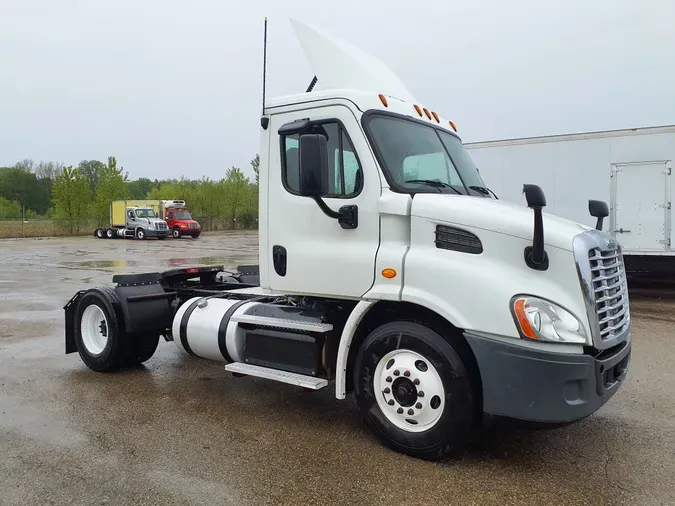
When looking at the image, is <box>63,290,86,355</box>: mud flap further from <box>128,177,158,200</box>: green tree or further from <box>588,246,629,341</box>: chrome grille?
<box>128,177,158,200</box>: green tree

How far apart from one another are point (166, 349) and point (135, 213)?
37109 millimetres

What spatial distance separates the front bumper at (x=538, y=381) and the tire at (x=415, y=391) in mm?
198

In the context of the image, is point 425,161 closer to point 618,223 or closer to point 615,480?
point 615,480

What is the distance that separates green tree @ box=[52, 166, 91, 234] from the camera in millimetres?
50969

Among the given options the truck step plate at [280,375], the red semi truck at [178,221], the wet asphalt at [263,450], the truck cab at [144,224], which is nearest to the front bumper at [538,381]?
the wet asphalt at [263,450]

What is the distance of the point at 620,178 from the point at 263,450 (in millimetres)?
10269

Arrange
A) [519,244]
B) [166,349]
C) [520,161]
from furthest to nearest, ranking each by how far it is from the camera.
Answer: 1. [520,161]
2. [166,349]
3. [519,244]

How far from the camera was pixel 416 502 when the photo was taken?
3.52 m

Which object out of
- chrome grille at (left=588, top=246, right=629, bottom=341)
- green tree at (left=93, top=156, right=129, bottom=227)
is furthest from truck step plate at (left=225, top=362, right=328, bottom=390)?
green tree at (left=93, top=156, right=129, bottom=227)

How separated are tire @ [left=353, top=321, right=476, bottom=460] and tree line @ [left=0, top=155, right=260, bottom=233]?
3075cm

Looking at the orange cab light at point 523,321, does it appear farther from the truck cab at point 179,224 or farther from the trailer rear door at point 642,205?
the truck cab at point 179,224

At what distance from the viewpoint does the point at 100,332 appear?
673 centimetres

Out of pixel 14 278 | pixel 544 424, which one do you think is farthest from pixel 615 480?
pixel 14 278

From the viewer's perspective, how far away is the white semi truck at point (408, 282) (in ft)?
12.1
